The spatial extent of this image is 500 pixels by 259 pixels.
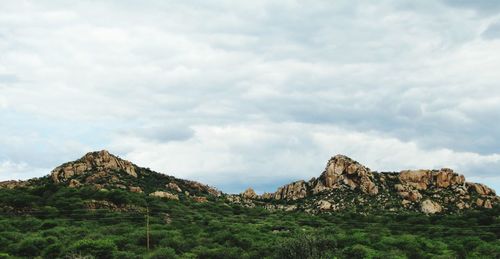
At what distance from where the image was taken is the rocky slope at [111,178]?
109 metres

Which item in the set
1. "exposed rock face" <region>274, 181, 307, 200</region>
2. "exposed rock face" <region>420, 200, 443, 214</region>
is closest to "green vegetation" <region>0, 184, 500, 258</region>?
"exposed rock face" <region>420, 200, 443, 214</region>

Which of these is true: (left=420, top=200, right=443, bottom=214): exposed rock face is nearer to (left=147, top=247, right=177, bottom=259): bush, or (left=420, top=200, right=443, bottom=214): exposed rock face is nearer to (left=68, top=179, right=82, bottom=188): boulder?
(left=147, top=247, right=177, bottom=259): bush

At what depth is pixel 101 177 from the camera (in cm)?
11119

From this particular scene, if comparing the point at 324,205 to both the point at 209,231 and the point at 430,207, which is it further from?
the point at 209,231

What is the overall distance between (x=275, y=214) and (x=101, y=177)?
125 ft

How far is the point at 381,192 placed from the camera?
112625 mm

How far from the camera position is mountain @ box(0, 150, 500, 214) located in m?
106

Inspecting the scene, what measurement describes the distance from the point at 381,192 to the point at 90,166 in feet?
212

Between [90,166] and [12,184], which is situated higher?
[90,166]

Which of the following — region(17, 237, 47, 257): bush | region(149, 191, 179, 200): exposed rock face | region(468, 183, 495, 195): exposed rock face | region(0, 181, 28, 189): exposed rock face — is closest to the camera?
region(17, 237, 47, 257): bush

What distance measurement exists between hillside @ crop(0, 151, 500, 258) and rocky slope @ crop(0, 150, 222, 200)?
299mm

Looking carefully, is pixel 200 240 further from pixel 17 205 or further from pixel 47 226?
pixel 17 205

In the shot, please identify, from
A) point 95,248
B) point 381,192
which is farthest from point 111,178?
point 381,192

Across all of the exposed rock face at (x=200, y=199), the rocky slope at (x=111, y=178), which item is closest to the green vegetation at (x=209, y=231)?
the exposed rock face at (x=200, y=199)
